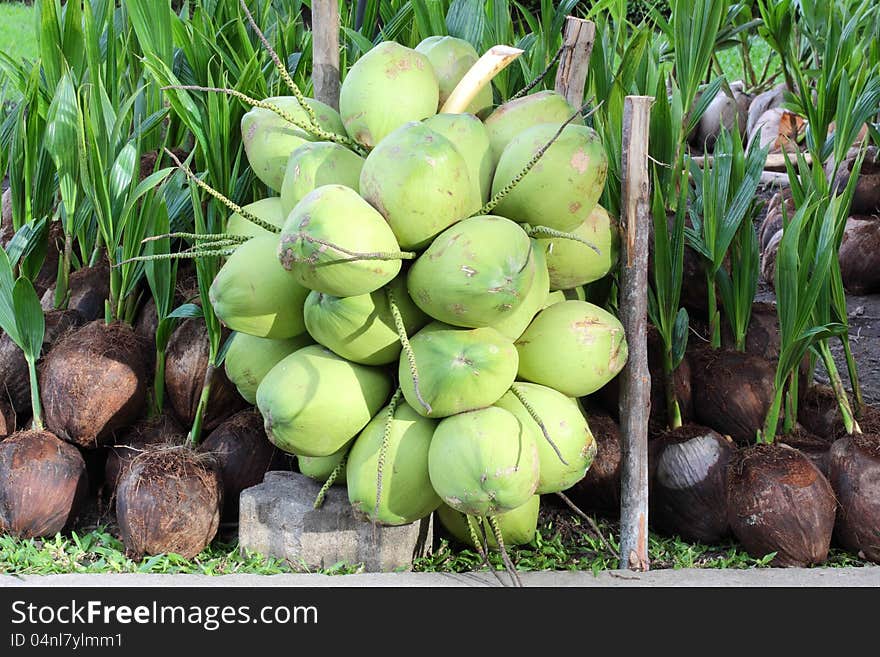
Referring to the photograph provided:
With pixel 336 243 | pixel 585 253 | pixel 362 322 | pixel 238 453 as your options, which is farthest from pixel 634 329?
pixel 238 453

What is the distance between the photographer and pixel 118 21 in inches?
103

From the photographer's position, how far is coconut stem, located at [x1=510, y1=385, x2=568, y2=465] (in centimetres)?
149

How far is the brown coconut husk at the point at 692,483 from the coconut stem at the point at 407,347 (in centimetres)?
65

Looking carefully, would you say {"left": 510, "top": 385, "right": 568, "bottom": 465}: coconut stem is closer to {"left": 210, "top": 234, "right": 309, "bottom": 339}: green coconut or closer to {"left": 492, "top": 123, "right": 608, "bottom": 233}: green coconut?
{"left": 492, "top": 123, "right": 608, "bottom": 233}: green coconut

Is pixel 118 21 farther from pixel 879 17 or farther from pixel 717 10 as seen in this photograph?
pixel 879 17

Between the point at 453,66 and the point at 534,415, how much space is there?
0.72 meters

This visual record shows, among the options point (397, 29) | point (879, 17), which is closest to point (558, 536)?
point (397, 29)

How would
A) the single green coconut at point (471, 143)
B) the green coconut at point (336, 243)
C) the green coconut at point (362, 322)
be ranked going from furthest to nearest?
the single green coconut at point (471, 143) < the green coconut at point (362, 322) < the green coconut at point (336, 243)

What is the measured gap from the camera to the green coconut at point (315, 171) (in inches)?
60.7

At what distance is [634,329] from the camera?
171 centimetres

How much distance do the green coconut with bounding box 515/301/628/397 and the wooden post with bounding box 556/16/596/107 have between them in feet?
1.51

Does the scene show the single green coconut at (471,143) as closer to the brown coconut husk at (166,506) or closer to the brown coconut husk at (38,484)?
the brown coconut husk at (166,506)

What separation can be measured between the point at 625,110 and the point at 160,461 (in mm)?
1119

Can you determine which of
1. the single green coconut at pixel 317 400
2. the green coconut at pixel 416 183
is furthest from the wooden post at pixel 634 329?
the single green coconut at pixel 317 400
